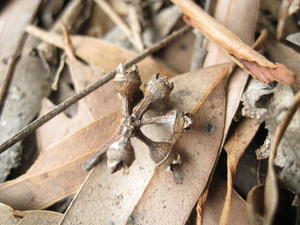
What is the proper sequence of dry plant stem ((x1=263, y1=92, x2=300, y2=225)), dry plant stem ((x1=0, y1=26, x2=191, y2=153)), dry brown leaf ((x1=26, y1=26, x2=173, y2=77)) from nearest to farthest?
dry plant stem ((x1=263, y1=92, x2=300, y2=225)), dry plant stem ((x1=0, y1=26, x2=191, y2=153)), dry brown leaf ((x1=26, y1=26, x2=173, y2=77))

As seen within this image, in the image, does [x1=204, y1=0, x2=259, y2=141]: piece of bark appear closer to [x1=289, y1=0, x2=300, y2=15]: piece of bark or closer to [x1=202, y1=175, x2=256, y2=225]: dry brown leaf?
[x1=289, y1=0, x2=300, y2=15]: piece of bark

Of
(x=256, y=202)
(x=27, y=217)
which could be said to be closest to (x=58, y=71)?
(x=27, y=217)

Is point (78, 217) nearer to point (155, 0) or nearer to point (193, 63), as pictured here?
point (193, 63)

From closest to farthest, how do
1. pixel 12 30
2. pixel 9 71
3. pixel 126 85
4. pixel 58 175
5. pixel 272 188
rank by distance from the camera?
pixel 272 188 → pixel 126 85 → pixel 58 175 → pixel 9 71 → pixel 12 30

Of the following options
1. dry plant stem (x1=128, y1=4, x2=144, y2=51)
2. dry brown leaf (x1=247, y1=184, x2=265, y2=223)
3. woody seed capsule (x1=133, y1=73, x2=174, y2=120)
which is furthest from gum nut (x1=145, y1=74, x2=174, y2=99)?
dry plant stem (x1=128, y1=4, x2=144, y2=51)

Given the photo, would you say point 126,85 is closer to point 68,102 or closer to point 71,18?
point 68,102

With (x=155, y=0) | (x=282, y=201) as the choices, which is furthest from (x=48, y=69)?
(x=282, y=201)
